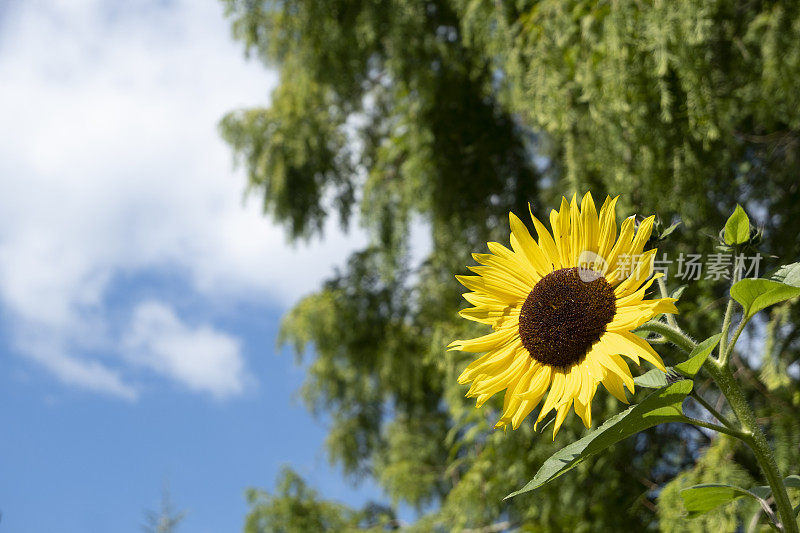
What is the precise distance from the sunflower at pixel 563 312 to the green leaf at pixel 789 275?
0.14 meters

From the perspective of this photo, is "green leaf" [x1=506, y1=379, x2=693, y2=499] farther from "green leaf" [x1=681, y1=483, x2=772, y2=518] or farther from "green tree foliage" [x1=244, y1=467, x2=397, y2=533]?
"green tree foliage" [x1=244, y1=467, x2=397, y2=533]

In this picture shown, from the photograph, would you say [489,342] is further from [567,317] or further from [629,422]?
[629,422]

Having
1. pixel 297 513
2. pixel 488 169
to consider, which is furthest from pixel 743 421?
pixel 297 513

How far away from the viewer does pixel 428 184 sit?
4.00 metres

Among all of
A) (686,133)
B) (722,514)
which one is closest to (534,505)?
(722,514)

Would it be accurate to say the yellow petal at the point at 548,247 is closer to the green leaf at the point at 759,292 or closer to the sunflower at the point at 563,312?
the sunflower at the point at 563,312

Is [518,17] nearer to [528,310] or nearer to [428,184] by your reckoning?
[428,184]

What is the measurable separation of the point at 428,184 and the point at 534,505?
5.30 ft

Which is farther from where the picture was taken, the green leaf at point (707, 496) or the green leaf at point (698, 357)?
the green leaf at point (707, 496)

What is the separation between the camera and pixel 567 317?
3.01 ft

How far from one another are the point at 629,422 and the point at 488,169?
336 cm

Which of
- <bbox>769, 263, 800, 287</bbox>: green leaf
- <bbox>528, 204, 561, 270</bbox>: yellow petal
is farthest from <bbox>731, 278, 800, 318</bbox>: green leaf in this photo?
<bbox>528, 204, 561, 270</bbox>: yellow petal

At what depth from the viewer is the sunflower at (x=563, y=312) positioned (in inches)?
34.3

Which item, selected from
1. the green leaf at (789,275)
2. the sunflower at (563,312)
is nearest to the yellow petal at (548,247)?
the sunflower at (563,312)
